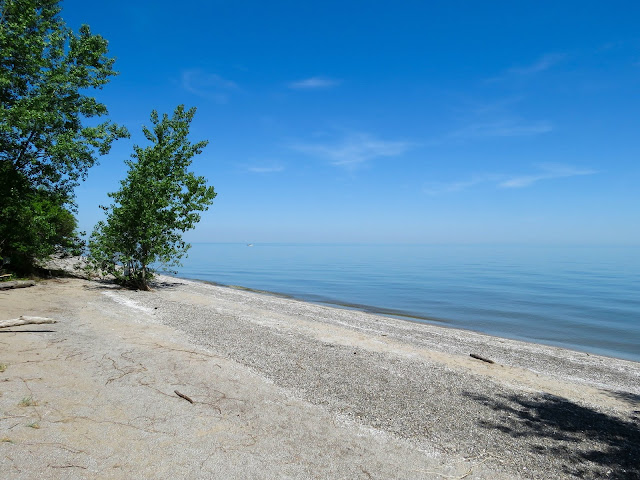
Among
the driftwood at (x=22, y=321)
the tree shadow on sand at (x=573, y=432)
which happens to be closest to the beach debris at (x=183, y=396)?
the tree shadow on sand at (x=573, y=432)

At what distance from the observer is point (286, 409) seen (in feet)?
22.9

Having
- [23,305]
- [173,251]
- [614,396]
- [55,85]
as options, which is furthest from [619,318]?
[55,85]

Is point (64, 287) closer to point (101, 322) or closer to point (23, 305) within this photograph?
point (23, 305)

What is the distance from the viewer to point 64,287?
20.0 meters

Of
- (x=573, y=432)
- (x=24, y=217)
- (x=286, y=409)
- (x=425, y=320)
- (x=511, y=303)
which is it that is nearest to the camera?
(x=573, y=432)

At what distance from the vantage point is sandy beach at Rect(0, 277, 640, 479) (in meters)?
5.14

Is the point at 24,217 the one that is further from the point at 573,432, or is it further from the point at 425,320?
the point at 425,320

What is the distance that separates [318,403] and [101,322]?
377 inches

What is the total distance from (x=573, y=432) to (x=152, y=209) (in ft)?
70.8

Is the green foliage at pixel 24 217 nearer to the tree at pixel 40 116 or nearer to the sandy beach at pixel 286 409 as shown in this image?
the tree at pixel 40 116

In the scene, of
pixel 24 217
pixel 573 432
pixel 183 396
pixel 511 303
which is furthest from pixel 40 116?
pixel 511 303

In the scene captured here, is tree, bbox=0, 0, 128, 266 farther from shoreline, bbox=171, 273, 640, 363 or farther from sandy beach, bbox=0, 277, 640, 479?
shoreline, bbox=171, 273, 640, 363

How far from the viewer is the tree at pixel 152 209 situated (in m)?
21.4

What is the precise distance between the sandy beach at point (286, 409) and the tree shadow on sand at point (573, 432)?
0.04m
